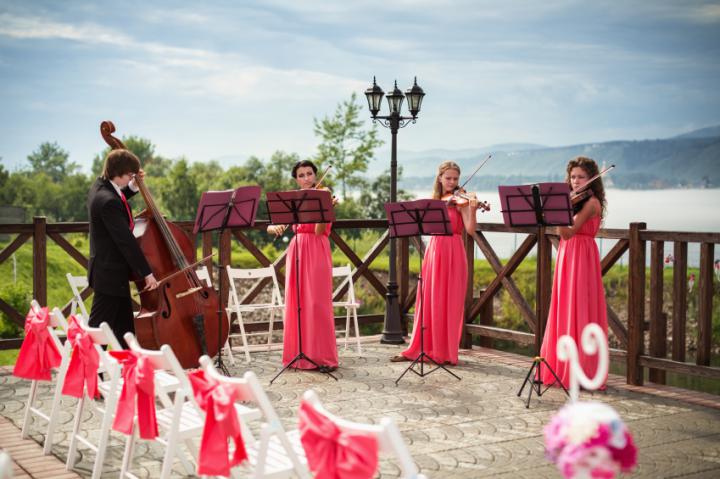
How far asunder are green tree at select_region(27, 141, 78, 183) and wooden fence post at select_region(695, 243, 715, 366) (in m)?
58.1

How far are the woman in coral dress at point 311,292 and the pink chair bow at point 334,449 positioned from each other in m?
4.51

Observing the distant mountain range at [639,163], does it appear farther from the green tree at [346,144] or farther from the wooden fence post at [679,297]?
the wooden fence post at [679,297]

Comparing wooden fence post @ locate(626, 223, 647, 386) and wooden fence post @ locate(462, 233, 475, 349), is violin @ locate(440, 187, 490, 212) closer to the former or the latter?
wooden fence post @ locate(462, 233, 475, 349)

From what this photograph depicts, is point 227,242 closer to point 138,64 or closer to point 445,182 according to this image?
point 445,182

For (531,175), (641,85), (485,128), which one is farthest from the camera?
(485,128)

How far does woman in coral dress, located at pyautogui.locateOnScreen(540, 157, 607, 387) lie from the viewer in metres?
6.52

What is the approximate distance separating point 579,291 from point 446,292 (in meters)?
1.40

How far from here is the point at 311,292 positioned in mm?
7398

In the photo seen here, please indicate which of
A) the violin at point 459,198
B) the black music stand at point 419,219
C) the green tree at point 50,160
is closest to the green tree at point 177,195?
the green tree at point 50,160

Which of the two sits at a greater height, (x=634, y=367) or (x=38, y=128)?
(x=38, y=128)

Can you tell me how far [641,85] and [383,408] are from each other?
210 ft

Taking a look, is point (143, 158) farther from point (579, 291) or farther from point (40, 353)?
point (40, 353)

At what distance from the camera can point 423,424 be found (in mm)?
5605

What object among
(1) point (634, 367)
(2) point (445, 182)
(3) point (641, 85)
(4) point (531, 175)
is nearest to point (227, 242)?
(2) point (445, 182)
